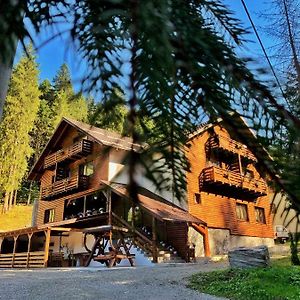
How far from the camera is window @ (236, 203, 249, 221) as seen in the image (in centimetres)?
1991

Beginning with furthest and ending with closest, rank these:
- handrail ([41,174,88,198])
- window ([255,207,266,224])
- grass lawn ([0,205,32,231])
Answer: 1. grass lawn ([0,205,32,231])
2. window ([255,207,266,224])
3. handrail ([41,174,88,198])

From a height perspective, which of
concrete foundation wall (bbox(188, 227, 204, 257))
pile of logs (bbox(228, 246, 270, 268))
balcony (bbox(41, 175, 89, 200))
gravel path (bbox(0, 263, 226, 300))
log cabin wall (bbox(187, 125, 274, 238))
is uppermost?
balcony (bbox(41, 175, 89, 200))

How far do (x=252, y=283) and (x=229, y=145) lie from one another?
7.27 metres

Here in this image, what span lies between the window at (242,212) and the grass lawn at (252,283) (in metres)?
11.4

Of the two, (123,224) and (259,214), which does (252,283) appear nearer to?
(123,224)

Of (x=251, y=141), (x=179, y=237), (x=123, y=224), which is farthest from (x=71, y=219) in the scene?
(x=251, y=141)

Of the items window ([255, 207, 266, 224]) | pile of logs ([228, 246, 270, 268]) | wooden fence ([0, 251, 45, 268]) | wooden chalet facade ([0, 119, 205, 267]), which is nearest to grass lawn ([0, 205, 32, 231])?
wooden chalet facade ([0, 119, 205, 267])

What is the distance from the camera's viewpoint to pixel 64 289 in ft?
24.5

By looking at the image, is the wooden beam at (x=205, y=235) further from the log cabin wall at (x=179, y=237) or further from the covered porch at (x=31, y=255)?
the covered porch at (x=31, y=255)

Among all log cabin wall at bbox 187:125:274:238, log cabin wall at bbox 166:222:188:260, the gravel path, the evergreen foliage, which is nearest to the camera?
the evergreen foliage

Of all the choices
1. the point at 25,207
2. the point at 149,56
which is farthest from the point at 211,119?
the point at 25,207

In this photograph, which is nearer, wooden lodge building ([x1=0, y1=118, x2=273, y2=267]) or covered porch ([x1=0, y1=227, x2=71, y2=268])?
wooden lodge building ([x1=0, y1=118, x2=273, y2=267])

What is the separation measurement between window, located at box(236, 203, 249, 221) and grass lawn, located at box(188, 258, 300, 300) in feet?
37.4

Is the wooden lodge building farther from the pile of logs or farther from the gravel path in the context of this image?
the gravel path
